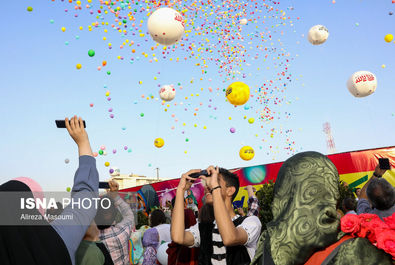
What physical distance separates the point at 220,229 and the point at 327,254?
1124mm

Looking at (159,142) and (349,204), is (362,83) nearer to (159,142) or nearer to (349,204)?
(349,204)

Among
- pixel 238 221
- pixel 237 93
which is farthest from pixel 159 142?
pixel 238 221

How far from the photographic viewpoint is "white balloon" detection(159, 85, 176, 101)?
9914 millimetres

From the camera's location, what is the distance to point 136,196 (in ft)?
55.7

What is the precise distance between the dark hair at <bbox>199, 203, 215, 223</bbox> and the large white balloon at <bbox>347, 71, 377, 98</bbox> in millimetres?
6873

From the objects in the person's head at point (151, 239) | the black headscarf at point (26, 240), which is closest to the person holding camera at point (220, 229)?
the black headscarf at point (26, 240)

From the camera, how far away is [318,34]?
9.23 metres

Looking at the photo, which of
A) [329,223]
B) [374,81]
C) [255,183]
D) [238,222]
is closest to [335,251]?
[329,223]

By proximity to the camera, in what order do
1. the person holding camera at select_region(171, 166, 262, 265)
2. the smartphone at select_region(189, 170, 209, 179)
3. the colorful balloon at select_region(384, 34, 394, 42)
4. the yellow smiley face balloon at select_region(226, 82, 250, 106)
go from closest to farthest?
the person holding camera at select_region(171, 166, 262, 265) → the smartphone at select_region(189, 170, 209, 179) → the yellow smiley face balloon at select_region(226, 82, 250, 106) → the colorful balloon at select_region(384, 34, 394, 42)

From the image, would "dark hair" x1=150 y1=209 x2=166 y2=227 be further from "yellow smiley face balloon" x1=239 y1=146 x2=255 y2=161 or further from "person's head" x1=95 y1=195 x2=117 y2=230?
"yellow smiley face balloon" x1=239 y1=146 x2=255 y2=161

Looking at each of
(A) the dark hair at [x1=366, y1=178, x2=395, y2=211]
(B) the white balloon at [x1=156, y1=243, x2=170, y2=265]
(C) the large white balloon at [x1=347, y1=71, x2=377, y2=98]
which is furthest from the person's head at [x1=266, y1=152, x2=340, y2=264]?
(C) the large white balloon at [x1=347, y1=71, x2=377, y2=98]

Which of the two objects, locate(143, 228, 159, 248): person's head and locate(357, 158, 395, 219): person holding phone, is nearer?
locate(357, 158, 395, 219): person holding phone

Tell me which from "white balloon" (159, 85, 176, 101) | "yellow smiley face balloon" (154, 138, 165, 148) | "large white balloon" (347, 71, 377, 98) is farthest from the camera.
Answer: "yellow smiley face balloon" (154, 138, 165, 148)

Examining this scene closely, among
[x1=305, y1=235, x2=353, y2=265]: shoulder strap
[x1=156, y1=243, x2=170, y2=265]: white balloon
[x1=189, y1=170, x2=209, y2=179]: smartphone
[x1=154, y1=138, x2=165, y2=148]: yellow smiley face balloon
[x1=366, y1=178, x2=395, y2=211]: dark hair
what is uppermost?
[x1=154, y1=138, x2=165, y2=148]: yellow smiley face balloon
